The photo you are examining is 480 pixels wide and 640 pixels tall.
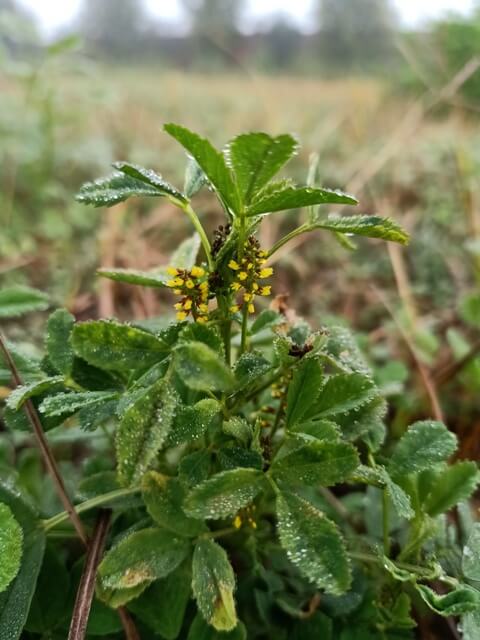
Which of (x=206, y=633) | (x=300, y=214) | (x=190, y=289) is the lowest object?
(x=206, y=633)

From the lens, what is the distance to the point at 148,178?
0.51m

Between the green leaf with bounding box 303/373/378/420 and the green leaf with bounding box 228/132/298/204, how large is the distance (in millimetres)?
205

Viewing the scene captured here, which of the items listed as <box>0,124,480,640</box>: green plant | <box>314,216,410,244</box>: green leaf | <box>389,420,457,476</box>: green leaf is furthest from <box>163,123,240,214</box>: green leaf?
<box>389,420,457,476</box>: green leaf

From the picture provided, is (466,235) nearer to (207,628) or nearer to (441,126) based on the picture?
(441,126)

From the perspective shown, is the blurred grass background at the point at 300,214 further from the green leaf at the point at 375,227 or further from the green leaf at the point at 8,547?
the green leaf at the point at 8,547

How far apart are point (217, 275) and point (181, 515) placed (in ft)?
0.84

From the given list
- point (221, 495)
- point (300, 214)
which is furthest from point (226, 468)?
point (300, 214)

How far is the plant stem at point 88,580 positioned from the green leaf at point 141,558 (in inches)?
1.3

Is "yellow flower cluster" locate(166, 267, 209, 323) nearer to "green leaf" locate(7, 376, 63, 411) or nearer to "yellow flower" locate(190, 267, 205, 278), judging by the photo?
"yellow flower" locate(190, 267, 205, 278)

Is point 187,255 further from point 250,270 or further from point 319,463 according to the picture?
point 319,463

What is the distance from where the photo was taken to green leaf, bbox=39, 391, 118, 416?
0.52 m

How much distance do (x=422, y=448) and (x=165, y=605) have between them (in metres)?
0.33

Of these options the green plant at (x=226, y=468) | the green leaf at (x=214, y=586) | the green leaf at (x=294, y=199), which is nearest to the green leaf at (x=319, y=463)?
the green plant at (x=226, y=468)

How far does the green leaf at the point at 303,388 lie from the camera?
1.82 ft
